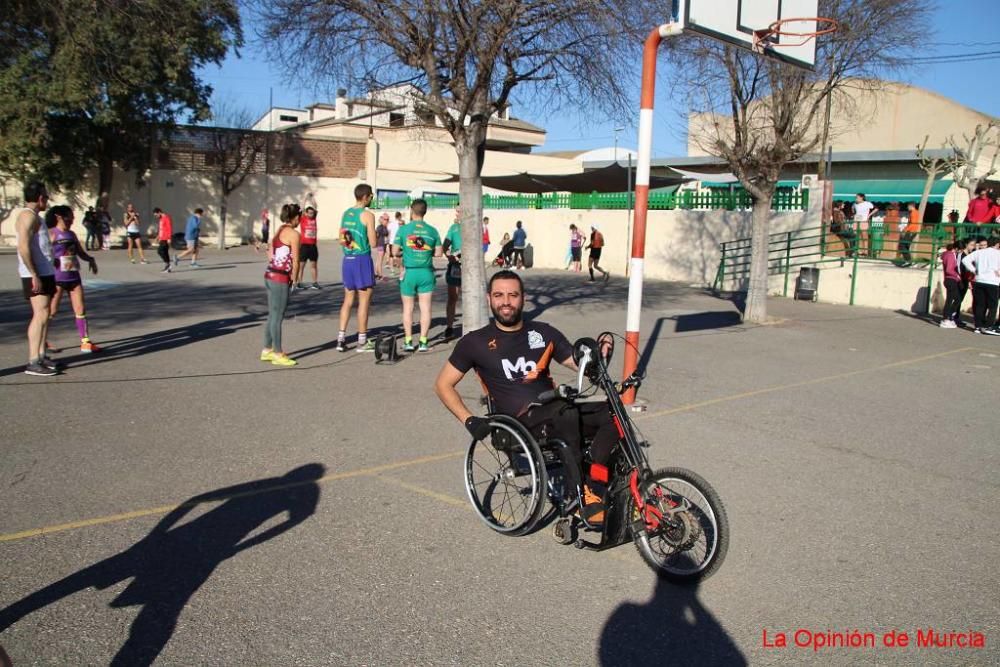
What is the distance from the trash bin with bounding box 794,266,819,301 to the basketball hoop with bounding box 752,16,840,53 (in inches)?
363

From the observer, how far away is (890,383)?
9.34 metres

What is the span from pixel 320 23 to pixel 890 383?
8.10 m

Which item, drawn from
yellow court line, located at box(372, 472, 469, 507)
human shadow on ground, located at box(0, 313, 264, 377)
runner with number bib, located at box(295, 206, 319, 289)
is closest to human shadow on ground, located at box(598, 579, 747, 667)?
yellow court line, located at box(372, 472, 469, 507)

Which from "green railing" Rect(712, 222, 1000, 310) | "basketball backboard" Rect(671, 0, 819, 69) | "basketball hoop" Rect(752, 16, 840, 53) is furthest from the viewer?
"green railing" Rect(712, 222, 1000, 310)

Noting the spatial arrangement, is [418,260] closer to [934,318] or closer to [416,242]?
[416,242]

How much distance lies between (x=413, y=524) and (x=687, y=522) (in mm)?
1597

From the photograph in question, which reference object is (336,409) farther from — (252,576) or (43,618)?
(43,618)

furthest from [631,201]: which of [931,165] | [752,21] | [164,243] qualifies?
[752,21]

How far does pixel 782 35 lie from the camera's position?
870 cm

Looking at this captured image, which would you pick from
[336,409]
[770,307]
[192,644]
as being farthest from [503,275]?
[770,307]

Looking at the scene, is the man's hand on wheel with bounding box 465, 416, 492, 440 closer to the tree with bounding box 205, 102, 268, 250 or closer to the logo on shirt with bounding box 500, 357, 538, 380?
the logo on shirt with bounding box 500, 357, 538, 380

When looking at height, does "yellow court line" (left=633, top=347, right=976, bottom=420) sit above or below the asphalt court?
above

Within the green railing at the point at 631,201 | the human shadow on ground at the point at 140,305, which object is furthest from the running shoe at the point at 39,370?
the green railing at the point at 631,201

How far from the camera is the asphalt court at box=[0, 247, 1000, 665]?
11.5 ft
